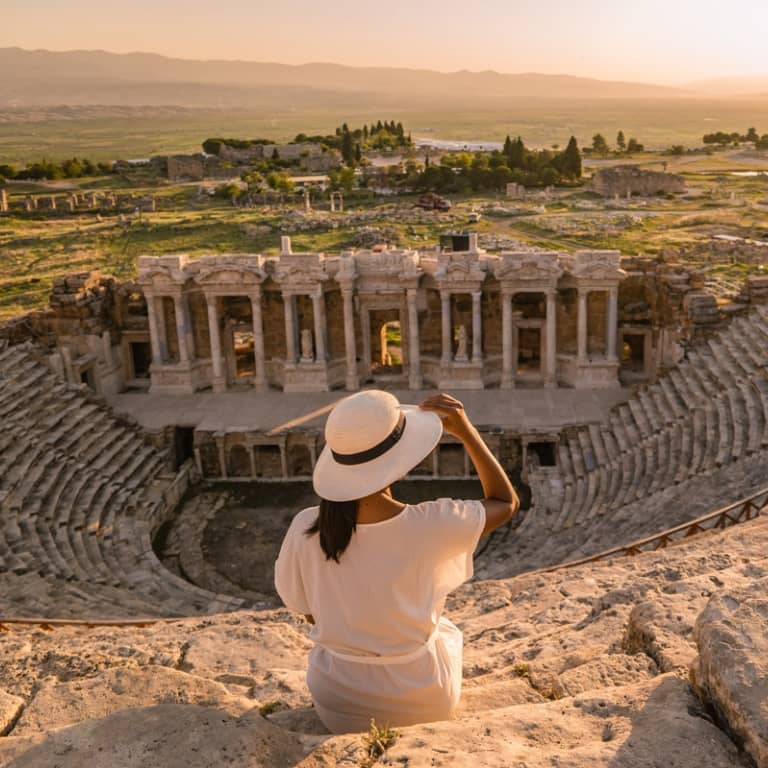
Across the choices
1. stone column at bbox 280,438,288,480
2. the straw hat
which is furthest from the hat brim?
stone column at bbox 280,438,288,480

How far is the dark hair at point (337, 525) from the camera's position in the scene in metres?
5.04

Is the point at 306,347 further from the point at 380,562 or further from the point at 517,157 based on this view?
the point at 517,157

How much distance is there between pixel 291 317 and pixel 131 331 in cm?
558

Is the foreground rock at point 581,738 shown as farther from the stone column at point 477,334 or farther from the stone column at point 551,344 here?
the stone column at point 551,344

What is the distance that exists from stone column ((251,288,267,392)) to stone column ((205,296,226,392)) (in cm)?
111

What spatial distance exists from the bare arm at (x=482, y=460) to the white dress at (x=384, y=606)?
288 mm

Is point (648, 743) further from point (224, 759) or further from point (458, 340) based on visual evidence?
point (458, 340)

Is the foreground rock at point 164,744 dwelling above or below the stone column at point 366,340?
above

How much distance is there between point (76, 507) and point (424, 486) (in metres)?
8.81

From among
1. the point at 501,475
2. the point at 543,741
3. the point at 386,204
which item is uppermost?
the point at 501,475

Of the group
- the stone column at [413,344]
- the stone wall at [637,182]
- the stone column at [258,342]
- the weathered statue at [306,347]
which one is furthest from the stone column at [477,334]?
the stone wall at [637,182]

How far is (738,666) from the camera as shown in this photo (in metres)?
4.71

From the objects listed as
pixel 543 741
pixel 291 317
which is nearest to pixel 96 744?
pixel 543 741

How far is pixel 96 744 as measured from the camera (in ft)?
14.9
